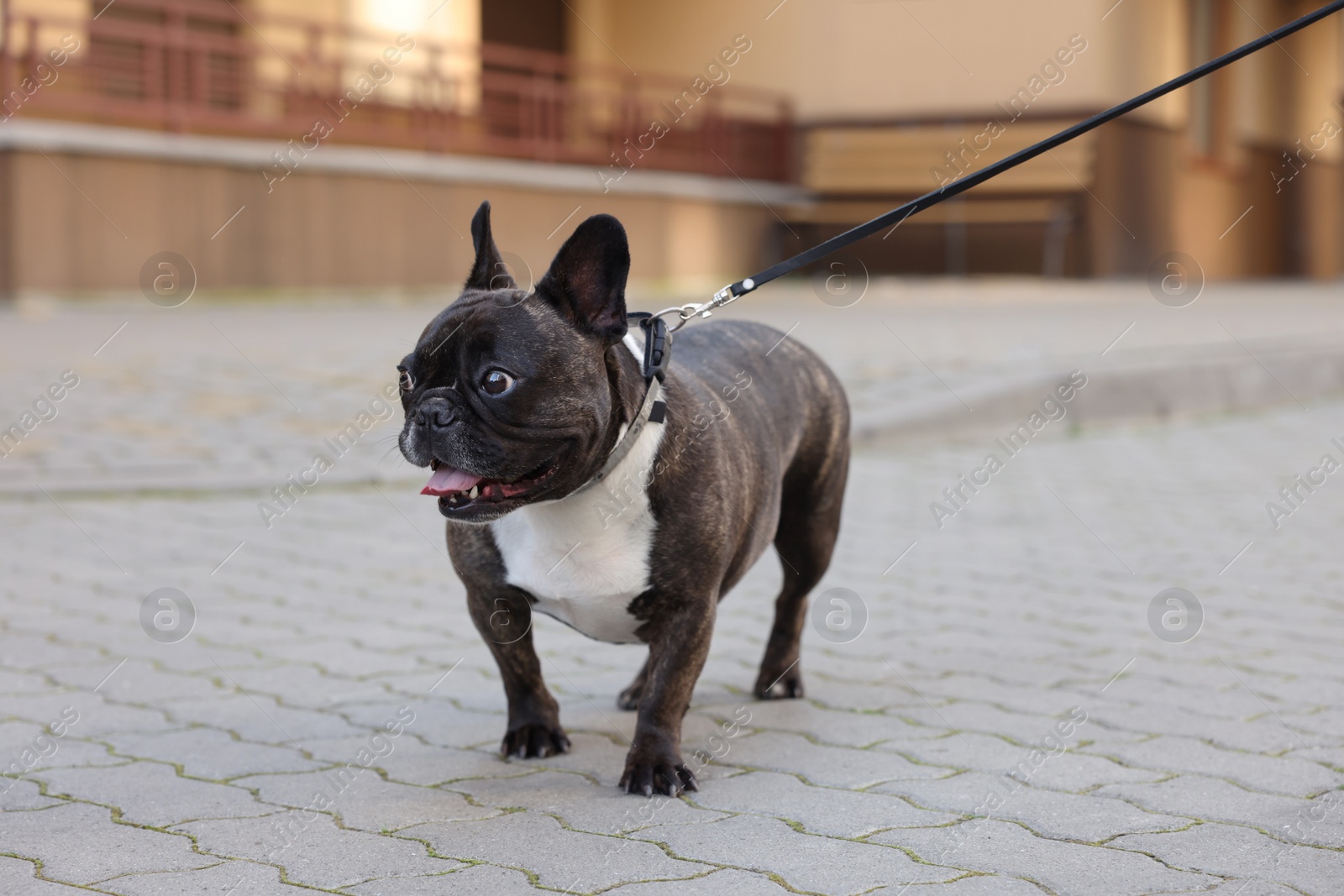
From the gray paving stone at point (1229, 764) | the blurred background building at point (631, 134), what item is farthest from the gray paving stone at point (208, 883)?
the blurred background building at point (631, 134)

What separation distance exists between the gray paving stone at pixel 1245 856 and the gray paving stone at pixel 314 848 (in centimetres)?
140

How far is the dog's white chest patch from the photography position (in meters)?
3.36

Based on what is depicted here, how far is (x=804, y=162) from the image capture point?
26.3 meters

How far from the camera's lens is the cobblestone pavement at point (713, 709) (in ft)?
9.74

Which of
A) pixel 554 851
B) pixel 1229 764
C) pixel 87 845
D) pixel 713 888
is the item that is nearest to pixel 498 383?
pixel 554 851

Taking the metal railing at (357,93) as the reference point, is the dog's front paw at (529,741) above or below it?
below

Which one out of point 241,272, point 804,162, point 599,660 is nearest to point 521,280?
point 241,272

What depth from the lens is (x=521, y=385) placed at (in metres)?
3.08

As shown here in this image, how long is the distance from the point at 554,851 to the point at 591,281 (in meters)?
1.18

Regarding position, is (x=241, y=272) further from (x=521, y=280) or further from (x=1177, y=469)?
(x=1177, y=469)

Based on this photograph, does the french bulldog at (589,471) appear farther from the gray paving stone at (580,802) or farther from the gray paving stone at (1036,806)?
the gray paving stone at (1036,806)

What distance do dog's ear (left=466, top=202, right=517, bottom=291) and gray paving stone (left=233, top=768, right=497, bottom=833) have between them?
116cm

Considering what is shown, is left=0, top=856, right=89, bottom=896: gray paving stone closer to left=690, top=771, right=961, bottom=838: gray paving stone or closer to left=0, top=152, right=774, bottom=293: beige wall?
left=690, top=771, right=961, bottom=838: gray paving stone

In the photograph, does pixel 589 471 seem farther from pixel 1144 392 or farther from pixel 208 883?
pixel 1144 392
